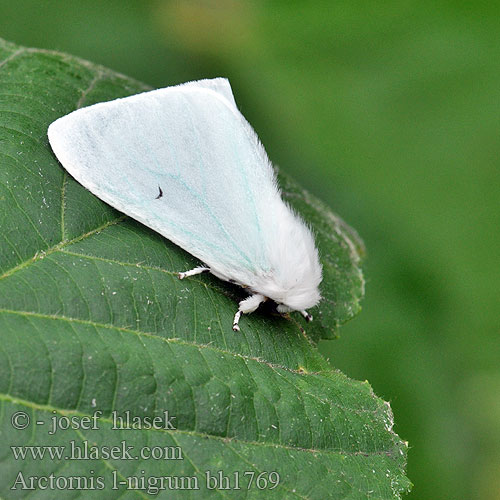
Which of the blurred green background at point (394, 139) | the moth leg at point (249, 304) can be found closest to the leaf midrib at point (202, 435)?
the moth leg at point (249, 304)

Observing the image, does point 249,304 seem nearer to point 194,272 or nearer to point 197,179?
point 194,272

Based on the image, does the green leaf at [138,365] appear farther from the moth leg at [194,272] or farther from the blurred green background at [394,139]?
the blurred green background at [394,139]

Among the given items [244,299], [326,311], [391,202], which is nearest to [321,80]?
[391,202]

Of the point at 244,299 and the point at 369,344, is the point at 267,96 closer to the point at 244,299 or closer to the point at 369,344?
the point at 369,344

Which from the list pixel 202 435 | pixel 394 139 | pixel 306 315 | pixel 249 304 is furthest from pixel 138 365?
pixel 394 139

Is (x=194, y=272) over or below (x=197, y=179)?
below

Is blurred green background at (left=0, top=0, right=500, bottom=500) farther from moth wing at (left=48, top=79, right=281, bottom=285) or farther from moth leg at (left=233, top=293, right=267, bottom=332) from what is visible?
moth wing at (left=48, top=79, right=281, bottom=285)

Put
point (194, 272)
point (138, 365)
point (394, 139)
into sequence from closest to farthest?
point (138, 365) < point (194, 272) < point (394, 139)
